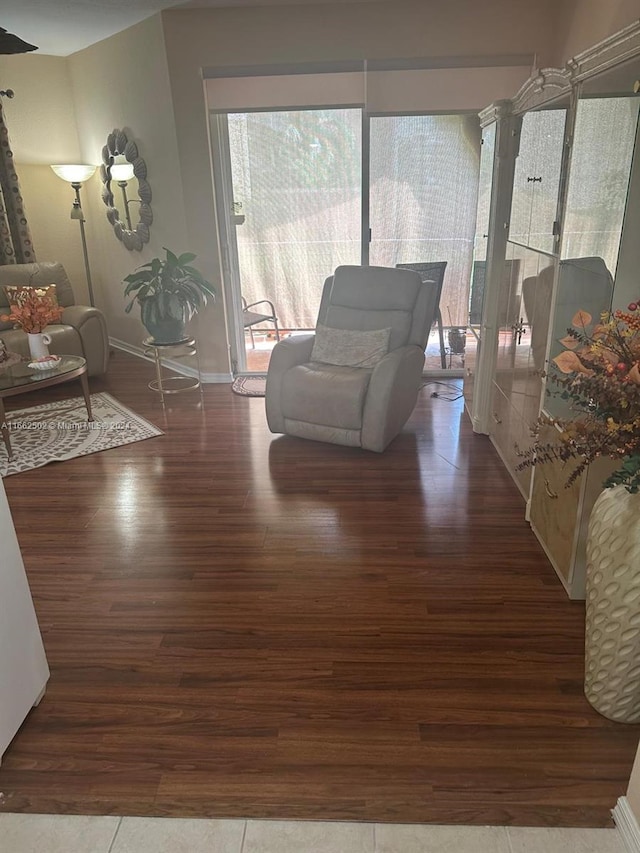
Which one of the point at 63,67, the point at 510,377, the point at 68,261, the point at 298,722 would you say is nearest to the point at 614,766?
the point at 298,722

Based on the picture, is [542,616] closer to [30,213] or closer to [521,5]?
[521,5]

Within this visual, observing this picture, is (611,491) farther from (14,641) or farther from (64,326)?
(64,326)

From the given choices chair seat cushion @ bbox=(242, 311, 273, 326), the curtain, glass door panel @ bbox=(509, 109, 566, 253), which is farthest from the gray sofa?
glass door panel @ bbox=(509, 109, 566, 253)

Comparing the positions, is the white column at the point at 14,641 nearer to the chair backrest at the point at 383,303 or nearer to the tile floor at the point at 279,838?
the tile floor at the point at 279,838

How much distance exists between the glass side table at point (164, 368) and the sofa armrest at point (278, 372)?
1.02 m

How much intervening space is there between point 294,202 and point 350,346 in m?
1.57

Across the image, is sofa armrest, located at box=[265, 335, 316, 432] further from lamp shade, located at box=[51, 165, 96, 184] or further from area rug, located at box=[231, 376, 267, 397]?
lamp shade, located at box=[51, 165, 96, 184]

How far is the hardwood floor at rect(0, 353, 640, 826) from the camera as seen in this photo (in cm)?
167

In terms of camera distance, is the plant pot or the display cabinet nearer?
the display cabinet

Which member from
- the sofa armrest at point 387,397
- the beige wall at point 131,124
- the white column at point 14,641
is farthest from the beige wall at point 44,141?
the white column at point 14,641

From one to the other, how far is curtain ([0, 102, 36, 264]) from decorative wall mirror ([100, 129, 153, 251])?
0.72m

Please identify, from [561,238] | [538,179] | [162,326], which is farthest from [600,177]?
[162,326]

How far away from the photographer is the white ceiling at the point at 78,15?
398 centimetres

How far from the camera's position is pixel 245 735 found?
1821mm
